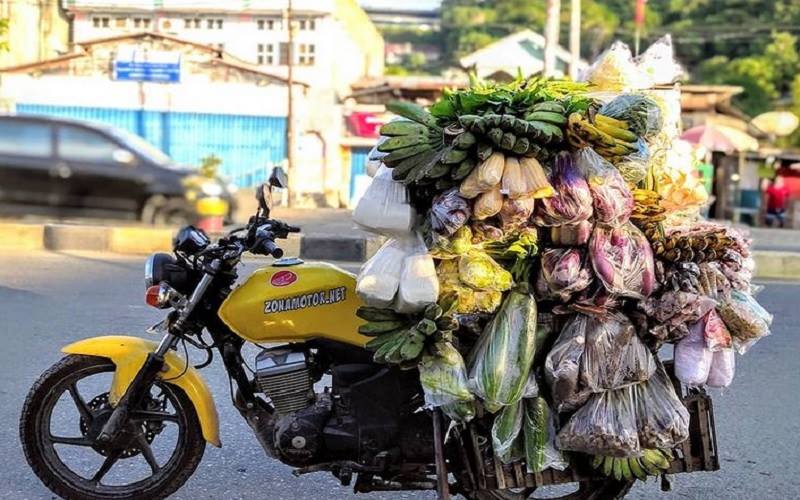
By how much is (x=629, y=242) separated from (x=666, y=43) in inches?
40.6

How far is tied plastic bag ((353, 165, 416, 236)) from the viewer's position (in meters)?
2.62

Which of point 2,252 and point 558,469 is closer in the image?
point 558,469

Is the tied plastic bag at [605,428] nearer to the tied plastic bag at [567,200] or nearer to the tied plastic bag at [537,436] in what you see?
the tied plastic bag at [537,436]

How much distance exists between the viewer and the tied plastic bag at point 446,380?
2635 millimetres

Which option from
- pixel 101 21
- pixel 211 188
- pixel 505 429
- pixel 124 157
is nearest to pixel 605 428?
pixel 505 429

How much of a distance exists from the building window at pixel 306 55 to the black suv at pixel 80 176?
1151cm

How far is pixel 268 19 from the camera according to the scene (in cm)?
2280

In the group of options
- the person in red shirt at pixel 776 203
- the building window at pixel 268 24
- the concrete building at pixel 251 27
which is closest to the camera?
the person in red shirt at pixel 776 203

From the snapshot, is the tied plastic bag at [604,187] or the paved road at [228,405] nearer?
the tied plastic bag at [604,187]

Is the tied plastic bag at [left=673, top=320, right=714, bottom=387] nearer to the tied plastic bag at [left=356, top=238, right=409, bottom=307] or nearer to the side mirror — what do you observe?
the tied plastic bag at [left=356, top=238, right=409, bottom=307]

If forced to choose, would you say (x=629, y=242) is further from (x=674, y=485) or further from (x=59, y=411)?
(x=59, y=411)

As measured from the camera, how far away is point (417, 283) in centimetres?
259

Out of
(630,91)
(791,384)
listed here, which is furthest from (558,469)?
(791,384)

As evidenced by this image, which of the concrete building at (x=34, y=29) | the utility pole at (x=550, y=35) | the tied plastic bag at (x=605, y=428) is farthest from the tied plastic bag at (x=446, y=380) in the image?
the concrete building at (x=34, y=29)
